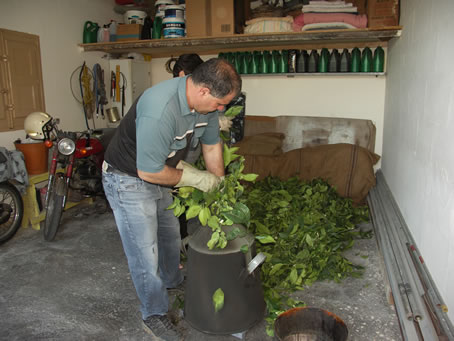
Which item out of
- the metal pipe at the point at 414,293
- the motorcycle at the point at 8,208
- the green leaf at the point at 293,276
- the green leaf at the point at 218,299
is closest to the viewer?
the metal pipe at the point at 414,293

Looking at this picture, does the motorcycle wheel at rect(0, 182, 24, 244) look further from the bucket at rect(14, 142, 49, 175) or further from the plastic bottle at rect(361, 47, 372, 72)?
the plastic bottle at rect(361, 47, 372, 72)

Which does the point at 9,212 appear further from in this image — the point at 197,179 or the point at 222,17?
the point at 222,17

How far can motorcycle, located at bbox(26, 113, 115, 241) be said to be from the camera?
3766 mm

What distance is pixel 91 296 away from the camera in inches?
111

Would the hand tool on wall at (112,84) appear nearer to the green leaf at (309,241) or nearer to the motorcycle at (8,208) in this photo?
the motorcycle at (8,208)

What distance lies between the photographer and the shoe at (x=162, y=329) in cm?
227

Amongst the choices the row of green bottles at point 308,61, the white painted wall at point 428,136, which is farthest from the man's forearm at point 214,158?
the row of green bottles at point 308,61

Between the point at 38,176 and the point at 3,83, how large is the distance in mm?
1026

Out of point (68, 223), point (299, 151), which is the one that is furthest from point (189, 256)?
point (299, 151)

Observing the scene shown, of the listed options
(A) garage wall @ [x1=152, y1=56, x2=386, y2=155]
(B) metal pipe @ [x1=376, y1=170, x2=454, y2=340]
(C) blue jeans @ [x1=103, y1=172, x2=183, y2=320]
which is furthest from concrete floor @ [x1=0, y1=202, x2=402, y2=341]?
(A) garage wall @ [x1=152, y1=56, x2=386, y2=155]

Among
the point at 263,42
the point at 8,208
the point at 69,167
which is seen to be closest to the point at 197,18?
the point at 263,42

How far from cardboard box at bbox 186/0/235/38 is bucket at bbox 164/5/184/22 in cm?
19

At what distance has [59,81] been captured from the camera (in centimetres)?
493

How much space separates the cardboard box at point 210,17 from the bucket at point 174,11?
0.63 ft
